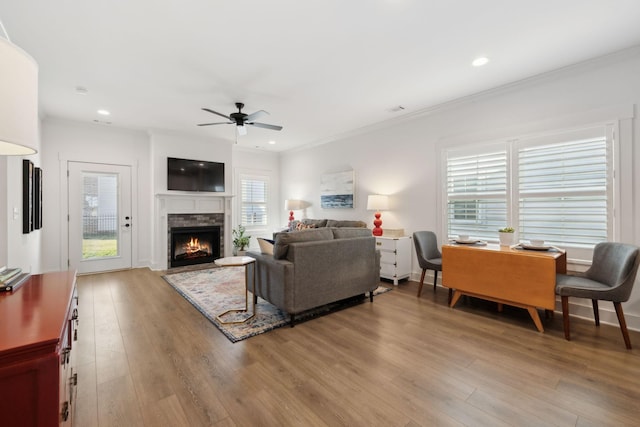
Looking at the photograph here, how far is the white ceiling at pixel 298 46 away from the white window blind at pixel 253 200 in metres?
3.15

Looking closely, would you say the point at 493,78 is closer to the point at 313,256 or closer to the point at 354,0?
the point at 354,0

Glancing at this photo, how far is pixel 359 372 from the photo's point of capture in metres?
2.14

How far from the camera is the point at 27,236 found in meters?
3.38

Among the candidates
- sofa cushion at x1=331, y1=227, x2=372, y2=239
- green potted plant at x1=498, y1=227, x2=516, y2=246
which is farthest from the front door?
green potted plant at x1=498, y1=227, x2=516, y2=246

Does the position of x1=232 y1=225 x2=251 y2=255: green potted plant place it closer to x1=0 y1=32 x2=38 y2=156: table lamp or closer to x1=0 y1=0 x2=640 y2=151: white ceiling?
x1=0 y1=0 x2=640 y2=151: white ceiling

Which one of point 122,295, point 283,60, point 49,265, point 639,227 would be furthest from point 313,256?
point 49,265

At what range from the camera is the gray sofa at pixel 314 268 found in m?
2.94

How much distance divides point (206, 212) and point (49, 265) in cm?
266

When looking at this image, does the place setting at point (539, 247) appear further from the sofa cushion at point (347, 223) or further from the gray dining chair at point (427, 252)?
the sofa cushion at point (347, 223)

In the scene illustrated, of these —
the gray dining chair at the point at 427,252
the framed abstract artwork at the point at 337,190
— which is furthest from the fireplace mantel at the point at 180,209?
the gray dining chair at the point at 427,252

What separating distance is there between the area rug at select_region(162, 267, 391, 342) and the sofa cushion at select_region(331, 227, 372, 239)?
2.84ft

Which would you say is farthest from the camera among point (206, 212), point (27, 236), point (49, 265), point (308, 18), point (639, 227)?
point (206, 212)

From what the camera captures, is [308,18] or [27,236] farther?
[27,236]

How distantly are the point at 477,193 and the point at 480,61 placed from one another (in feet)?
5.63
